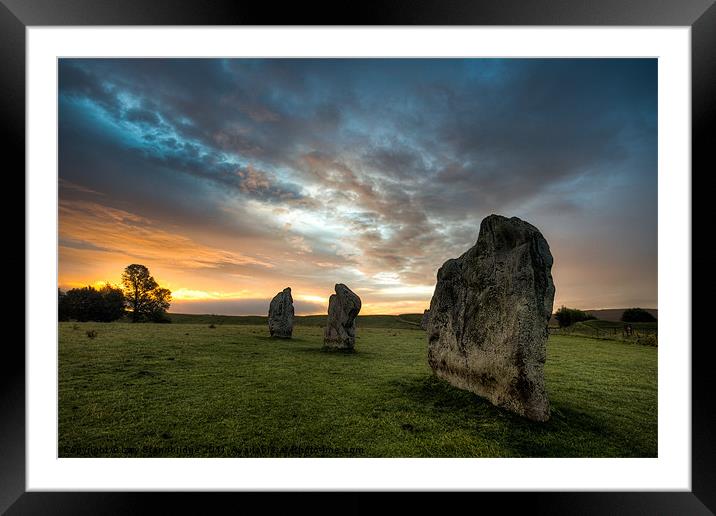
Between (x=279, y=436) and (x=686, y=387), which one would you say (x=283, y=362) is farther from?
(x=686, y=387)

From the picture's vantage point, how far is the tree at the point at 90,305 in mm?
19500

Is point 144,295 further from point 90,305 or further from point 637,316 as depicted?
point 637,316

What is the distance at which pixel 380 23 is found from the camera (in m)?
3.61

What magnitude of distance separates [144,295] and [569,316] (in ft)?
110

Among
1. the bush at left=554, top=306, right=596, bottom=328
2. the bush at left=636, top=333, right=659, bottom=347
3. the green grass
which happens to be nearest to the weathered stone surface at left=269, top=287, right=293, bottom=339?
the green grass

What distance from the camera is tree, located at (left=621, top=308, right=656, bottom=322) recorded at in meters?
19.1

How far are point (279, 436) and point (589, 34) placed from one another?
753cm

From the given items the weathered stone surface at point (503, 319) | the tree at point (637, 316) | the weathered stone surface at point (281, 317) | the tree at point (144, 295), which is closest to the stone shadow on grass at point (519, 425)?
the weathered stone surface at point (503, 319)

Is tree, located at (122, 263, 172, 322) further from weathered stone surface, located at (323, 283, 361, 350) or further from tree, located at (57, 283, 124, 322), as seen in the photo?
weathered stone surface, located at (323, 283, 361, 350)

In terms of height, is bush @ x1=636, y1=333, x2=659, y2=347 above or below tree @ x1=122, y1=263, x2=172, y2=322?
below

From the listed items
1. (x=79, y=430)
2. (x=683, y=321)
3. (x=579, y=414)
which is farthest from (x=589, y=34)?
(x=79, y=430)

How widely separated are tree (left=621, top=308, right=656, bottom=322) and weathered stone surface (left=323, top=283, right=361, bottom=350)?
1904 cm

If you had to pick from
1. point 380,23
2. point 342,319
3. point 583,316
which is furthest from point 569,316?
point 380,23

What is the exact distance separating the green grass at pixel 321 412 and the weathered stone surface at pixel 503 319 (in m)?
0.37
